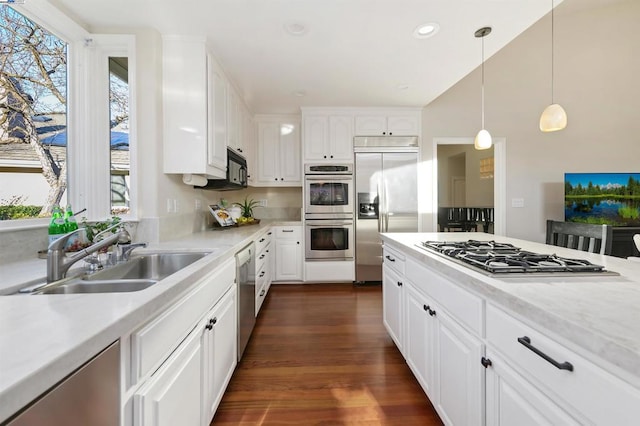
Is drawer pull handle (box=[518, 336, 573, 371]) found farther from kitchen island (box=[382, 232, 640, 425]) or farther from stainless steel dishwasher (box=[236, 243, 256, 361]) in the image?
stainless steel dishwasher (box=[236, 243, 256, 361])

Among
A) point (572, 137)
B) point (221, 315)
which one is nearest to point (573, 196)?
point (572, 137)

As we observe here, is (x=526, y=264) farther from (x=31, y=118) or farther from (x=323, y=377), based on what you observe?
(x=31, y=118)

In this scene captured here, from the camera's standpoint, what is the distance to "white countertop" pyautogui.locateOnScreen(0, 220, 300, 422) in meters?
0.40

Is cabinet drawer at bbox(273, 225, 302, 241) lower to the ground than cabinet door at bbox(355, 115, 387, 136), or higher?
lower

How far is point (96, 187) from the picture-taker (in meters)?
1.77

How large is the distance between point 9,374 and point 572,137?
18.3ft

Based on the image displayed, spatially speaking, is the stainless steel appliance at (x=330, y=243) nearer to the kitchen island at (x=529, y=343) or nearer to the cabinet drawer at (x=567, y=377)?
the kitchen island at (x=529, y=343)

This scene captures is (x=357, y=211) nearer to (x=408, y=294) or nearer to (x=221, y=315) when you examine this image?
(x=408, y=294)

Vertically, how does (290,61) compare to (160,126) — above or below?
above

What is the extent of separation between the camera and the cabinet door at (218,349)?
120 cm

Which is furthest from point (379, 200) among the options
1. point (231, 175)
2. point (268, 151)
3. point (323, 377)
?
point (323, 377)

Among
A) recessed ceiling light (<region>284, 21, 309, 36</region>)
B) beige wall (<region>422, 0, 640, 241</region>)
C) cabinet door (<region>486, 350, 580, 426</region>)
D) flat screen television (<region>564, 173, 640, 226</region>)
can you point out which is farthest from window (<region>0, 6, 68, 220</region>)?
flat screen television (<region>564, 173, 640, 226</region>)

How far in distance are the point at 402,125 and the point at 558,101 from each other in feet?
7.90

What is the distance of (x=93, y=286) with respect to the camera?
0.98m
